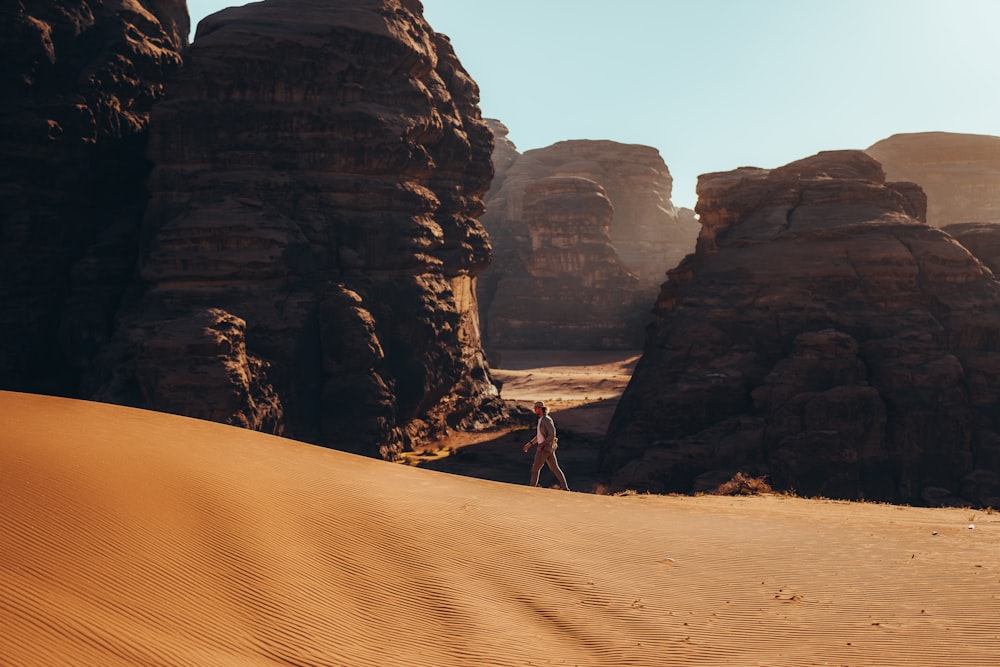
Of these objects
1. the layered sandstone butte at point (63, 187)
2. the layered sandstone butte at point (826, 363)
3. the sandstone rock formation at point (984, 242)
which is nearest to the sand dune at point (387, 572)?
the layered sandstone butte at point (826, 363)

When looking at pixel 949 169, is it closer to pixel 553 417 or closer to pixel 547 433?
pixel 553 417

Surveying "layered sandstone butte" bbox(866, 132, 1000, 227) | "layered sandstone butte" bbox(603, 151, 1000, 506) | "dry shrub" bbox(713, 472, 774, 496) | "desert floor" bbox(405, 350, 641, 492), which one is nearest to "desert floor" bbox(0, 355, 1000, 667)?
"dry shrub" bbox(713, 472, 774, 496)

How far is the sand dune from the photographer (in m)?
7.66

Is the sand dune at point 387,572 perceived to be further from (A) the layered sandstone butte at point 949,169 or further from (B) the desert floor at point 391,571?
(A) the layered sandstone butte at point 949,169

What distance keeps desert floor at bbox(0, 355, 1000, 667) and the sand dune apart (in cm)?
3

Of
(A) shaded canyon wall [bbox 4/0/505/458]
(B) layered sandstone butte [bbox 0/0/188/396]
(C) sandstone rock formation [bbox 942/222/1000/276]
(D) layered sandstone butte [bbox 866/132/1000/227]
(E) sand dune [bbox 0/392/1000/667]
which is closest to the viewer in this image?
(E) sand dune [bbox 0/392/1000/667]

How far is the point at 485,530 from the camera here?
11523mm

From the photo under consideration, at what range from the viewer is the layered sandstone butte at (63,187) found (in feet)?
92.6

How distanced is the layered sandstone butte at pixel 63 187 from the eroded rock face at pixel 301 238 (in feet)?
8.95

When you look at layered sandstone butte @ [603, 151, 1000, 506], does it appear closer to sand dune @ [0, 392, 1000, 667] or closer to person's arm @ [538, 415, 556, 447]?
person's arm @ [538, 415, 556, 447]

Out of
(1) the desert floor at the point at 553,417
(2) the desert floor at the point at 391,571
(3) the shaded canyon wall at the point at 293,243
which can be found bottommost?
(1) the desert floor at the point at 553,417

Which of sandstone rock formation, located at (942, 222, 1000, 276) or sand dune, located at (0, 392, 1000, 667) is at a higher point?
sandstone rock formation, located at (942, 222, 1000, 276)

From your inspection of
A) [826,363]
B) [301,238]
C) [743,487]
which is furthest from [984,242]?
[301,238]

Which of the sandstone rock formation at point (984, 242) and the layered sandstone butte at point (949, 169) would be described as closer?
the sandstone rock formation at point (984, 242)
